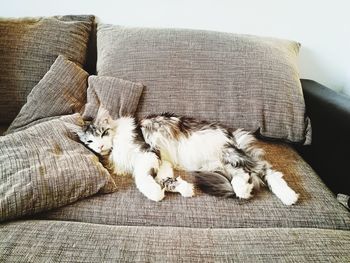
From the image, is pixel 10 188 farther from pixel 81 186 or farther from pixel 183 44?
pixel 183 44

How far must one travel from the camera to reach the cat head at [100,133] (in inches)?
49.2

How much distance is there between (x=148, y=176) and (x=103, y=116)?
38 centimetres

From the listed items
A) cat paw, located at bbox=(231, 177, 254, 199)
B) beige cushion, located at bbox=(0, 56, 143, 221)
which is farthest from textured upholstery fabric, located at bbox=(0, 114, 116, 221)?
cat paw, located at bbox=(231, 177, 254, 199)

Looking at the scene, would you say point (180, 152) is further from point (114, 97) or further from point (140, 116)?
point (114, 97)

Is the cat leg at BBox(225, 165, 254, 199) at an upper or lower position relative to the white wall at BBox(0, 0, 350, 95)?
lower

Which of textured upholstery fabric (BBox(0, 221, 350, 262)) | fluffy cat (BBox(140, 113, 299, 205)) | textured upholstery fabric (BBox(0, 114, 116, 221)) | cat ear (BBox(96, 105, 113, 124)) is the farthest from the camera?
cat ear (BBox(96, 105, 113, 124))

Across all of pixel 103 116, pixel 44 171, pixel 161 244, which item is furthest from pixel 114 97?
pixel 161 244

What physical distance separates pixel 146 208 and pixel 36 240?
0.35m

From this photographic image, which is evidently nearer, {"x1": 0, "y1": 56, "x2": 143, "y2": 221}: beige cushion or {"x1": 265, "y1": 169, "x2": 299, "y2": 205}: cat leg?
{"x1": 0, "y1": 56, "x2": 143, "y2": 221}: beige cushion

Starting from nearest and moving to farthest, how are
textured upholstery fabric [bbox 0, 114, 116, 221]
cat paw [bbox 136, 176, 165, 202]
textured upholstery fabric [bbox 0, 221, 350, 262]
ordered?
textured upholstery fabric [bbox 0, 221, 350, 262]
textured upholstery fabric [bbox 0, 114, 116, 221]
cat paw [bbox 136, 176, 165, 202]

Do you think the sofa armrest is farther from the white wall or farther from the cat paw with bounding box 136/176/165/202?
the cat paw with bounding box 136/176/165/202

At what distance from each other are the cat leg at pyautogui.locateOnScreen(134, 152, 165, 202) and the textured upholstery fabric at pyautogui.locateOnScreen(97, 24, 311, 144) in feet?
0.79

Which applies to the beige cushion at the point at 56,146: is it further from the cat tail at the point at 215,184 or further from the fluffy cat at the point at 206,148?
the cat tail at the point at 215,184

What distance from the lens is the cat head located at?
125cm
